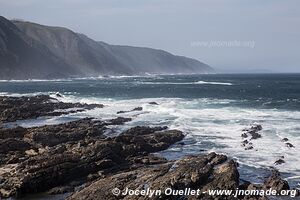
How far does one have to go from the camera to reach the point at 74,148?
29219 millimetres

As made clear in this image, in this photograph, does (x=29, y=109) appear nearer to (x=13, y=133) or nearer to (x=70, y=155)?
(x=13, y=133)

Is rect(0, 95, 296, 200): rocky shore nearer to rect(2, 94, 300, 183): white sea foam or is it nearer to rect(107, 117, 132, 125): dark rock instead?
rect(2, 94, 300, 183): white sea foam

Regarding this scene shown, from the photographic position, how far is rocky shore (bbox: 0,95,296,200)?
69.4 feet

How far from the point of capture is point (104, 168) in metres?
26.3

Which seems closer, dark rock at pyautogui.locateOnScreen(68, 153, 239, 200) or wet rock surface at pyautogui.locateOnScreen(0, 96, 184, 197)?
dark rock at pyautogui.locateOnScreen(68, 153, 239, 200)

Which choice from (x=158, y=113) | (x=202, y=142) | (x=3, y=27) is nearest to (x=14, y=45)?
(x=3, y=27)

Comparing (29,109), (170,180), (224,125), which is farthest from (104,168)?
(29,109)

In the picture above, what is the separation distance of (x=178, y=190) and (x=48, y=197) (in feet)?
22.8

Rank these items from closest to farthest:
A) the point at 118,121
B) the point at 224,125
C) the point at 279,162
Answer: the point at 279,162 < the point at 224,125 < the point at 118,121

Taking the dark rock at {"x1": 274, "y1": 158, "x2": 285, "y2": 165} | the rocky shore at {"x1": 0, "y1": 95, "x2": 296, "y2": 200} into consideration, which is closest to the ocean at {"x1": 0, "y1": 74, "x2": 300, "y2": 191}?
the dark rock at {"x1": 274, "y1": 158, "x2": 285, "y2": 165}

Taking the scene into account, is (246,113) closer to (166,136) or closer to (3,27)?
(166,136)

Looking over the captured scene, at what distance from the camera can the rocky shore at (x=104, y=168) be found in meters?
21.1

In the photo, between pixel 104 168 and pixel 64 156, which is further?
pixel 64 156

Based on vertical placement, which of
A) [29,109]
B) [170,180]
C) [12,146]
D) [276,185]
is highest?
[170,180]
